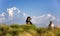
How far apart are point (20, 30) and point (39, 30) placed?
224cm

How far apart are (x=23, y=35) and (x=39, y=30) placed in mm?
2635

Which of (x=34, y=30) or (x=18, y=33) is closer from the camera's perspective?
(x=18, y=33)

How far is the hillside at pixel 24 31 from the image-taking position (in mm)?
24344

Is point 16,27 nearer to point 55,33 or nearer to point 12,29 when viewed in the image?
point 12,29

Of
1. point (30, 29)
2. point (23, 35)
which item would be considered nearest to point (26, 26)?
point (30, 29)

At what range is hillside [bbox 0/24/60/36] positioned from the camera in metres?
24.3

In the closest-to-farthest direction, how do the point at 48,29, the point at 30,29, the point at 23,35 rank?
the point at 23,35 < the point at 30,29 < the point at 48,29

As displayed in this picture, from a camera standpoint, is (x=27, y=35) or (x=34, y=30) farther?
(x=34, y=30)

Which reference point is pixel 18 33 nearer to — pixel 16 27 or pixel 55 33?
pixel 16 27

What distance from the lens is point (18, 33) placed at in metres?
24.1

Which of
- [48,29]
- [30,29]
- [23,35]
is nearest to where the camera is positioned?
[23,35]

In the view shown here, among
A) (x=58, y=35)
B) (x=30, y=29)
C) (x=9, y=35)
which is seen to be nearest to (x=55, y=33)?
(x=58, y=35)

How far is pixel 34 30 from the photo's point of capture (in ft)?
84.4

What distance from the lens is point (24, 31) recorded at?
80.8ft
